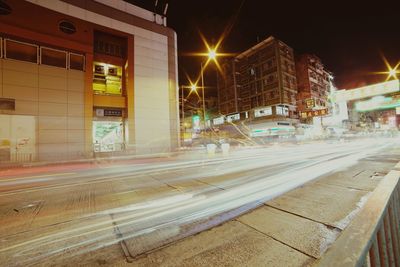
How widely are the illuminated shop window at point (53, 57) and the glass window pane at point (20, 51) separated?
588 mm

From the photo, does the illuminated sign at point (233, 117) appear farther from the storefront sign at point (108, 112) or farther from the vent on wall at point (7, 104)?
the vent on wall at point (7, 104)

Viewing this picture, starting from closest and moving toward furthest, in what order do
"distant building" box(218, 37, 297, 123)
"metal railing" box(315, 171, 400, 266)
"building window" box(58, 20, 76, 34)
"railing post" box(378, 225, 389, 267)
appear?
1. "metal railing" box(315, 171, 400, 266)
2. "railing post" box(378, 225, 389, 267)
3. "building window" box(58, 20, 76, 34)
4. "distant building" box(218, 37, 297, 123)

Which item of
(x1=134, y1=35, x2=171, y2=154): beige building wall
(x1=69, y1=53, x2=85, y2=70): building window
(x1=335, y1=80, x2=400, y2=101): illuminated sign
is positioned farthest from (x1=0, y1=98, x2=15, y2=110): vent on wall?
(x1=335, y1=80, x2=400, y2=101): illuminated sign

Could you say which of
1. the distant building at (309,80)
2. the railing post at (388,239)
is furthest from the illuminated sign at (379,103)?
the railing post at (388,239)

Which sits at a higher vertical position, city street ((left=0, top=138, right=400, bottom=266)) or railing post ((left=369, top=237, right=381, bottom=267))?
railing post ((left=369, top=237, right=381, bottom=267))

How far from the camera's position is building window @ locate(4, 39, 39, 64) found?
17.6 metres

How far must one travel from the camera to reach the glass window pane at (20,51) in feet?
57.9

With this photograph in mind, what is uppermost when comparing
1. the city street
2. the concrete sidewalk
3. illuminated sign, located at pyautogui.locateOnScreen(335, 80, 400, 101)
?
illuminated sign, located at pyautogui.locateOnScreen(335, 80, 400, 101)

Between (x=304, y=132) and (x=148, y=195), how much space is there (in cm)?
5224

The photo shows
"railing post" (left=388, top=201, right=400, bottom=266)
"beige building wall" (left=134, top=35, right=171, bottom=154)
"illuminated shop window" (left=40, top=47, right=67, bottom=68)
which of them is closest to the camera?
"railing post" (left=388, top=201, right=400, bottom=266)

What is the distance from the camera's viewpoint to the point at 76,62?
2061cm

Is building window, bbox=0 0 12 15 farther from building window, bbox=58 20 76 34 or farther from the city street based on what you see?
the city street

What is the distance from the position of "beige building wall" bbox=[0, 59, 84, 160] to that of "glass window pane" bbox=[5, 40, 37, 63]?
52cm

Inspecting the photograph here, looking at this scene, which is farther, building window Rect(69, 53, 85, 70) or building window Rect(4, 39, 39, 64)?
building window Rect(69, 53, 85, 70)
